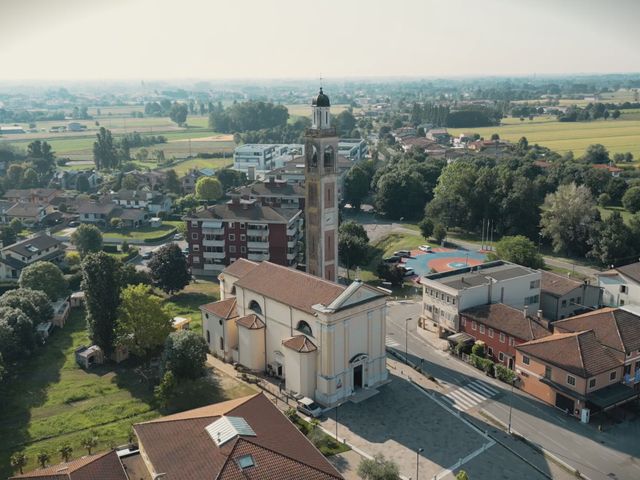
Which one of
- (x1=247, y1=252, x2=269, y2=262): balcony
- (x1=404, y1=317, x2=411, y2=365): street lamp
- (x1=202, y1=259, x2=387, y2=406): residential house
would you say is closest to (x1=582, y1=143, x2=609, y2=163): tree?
(x1=247, y1=252, x2=269, y2=262): balcony

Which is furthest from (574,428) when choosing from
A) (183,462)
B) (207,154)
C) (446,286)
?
(207,154)

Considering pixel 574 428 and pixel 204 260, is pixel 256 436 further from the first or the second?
pixel 204 260

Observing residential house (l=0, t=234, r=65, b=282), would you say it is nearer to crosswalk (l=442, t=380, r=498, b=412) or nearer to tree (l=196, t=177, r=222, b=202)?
tree (l=196, t=177, r=222, b=202)

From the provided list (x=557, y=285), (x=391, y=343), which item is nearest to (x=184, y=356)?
(x=391, y=343)

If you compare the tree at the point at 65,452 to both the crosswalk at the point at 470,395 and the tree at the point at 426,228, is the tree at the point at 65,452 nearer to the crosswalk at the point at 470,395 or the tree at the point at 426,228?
the crosswalk at the point at 470,395

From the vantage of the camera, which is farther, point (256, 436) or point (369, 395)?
point (369, 395)

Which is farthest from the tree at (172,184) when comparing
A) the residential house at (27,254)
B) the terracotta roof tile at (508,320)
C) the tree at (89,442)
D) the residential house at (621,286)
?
the tree at (89,442)

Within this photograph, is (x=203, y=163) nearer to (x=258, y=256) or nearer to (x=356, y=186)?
(x=356, y=186)
